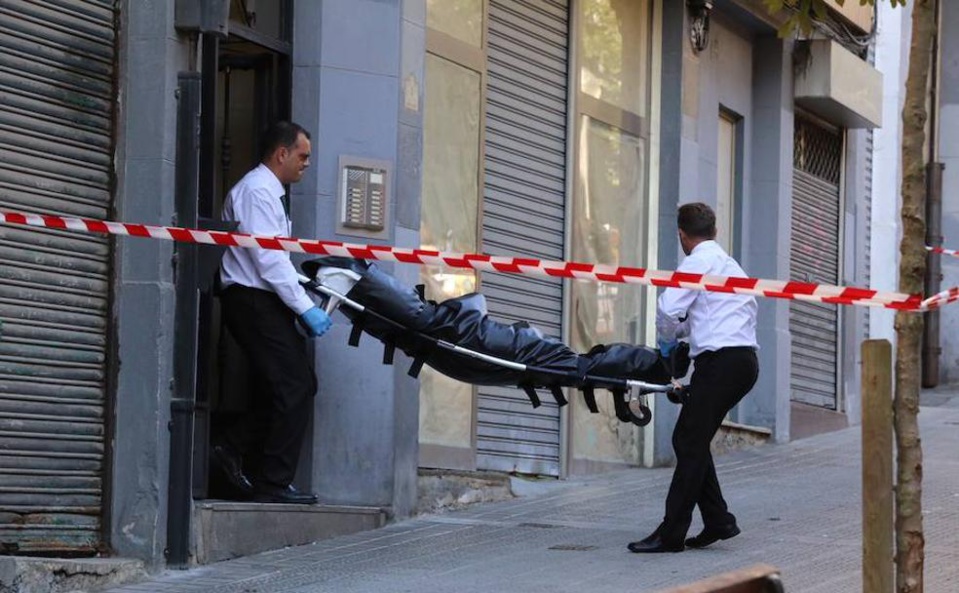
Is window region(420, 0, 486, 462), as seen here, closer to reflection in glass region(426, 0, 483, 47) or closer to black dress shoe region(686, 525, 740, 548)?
reflection in glass region(426, 0, 483, 47)

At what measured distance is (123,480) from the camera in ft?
30.0

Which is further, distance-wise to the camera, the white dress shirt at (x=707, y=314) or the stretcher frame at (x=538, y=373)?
the stretcher frame at (x=538, y=373)

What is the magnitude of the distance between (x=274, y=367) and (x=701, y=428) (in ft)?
7.18

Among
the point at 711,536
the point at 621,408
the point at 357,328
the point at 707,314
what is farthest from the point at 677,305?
the point at 357,328

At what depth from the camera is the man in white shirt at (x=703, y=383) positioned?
31.6ft

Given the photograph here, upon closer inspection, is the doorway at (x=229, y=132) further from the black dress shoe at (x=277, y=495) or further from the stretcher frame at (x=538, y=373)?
the stretcher frame at (x=538, y=373)

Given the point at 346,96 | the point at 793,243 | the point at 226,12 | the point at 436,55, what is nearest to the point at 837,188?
the point at 793,243

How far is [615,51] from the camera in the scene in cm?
1462

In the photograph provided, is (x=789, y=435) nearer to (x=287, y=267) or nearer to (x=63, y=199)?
(x=287, y=267)

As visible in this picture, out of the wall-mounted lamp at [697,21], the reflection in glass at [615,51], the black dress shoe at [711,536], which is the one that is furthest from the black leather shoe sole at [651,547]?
the wall-mounted lamp at [697,21]

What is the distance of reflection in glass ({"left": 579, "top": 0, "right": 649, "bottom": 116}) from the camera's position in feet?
46.5

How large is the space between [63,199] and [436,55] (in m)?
3.58

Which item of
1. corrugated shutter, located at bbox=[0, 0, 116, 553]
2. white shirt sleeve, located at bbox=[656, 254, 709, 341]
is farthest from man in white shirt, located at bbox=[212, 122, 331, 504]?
white shirt sleeve, located at bbox=[656, 254, 709, 341]

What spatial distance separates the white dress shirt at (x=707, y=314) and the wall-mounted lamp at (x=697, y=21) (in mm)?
5718
